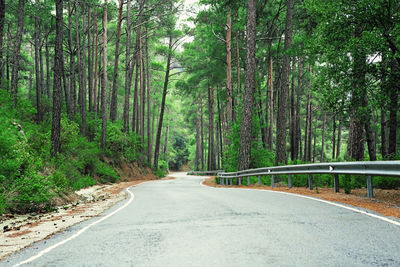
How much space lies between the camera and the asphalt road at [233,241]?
4137 millimetres

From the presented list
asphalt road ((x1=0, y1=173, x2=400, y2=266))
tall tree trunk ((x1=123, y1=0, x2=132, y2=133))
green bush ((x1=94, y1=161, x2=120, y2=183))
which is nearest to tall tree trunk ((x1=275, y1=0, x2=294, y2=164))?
green bush ((x1=94, y1=161, x2=120, y2=183))

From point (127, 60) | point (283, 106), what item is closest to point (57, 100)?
point (283, 106)

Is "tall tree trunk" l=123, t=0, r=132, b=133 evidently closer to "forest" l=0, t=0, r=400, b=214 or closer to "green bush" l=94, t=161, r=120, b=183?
"forest" l=0, t=0, r=400, b=214

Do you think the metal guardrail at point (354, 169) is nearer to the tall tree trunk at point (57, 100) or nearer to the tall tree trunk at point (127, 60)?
the tall tree trunk at point (57, 100)

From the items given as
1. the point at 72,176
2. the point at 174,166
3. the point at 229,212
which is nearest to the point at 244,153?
Result: the point at 72,176

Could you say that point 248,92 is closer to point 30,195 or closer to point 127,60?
point 30,195

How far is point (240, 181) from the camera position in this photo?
19.8 m

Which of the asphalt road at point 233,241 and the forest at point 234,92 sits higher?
the forest at point 234,92

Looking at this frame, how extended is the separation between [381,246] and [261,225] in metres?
2.07

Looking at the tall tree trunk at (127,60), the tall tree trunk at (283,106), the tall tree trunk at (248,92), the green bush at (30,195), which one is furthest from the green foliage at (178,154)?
the green bush at (30,195)

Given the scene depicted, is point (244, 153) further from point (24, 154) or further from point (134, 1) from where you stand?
point (134, 1)

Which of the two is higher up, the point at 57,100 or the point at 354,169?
the point at 57,100

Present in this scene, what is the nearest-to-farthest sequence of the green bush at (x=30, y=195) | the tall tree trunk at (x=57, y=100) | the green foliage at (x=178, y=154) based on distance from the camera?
the green bush at (x=30, y=195), the tall tree trunk at (x=57, y=100), the green foliage at (x=178, y=154)

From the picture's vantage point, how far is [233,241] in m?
5.02
